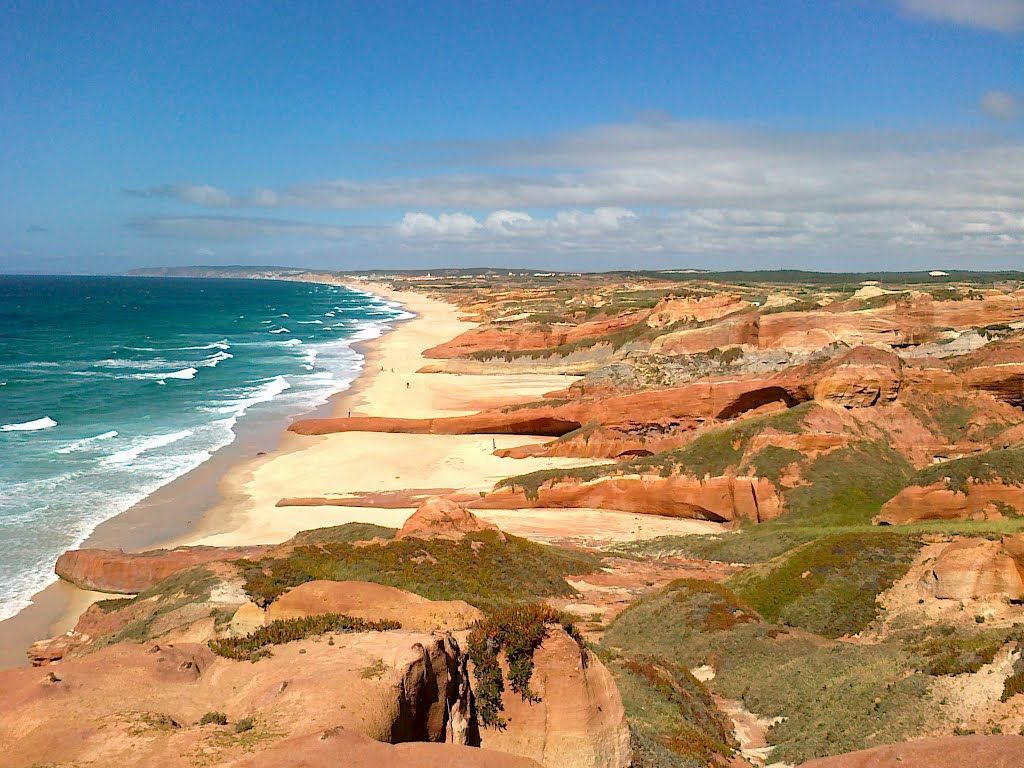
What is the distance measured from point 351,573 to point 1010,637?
13246 millimetres

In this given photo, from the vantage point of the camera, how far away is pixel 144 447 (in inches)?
1644

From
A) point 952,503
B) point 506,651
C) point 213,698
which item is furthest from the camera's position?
point 952,503

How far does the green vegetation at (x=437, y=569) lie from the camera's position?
18375 millimetres

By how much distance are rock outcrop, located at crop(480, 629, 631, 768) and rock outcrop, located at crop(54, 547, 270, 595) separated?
14.9m

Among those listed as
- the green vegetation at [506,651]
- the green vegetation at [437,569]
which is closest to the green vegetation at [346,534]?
the green vegetation at [437,569]

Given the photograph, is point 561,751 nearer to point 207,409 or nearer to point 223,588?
point 223,588

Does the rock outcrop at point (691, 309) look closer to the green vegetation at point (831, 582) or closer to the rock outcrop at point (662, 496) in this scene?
the rock outcrop at point (662, 496)

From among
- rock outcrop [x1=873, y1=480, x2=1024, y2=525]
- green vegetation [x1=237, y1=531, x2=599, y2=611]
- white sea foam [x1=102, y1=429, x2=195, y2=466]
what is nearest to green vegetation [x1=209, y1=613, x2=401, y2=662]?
green vegetation [x1=237, y1=531, x2=599, y2=611]

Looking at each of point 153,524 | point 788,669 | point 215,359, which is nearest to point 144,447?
point 153,524

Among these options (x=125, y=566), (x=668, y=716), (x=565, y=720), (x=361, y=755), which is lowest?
(x=125, y=566)

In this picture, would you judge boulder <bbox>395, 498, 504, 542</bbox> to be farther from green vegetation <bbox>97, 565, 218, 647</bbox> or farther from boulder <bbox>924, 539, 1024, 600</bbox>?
boulder <bbox>924, 539, 1024, 600</bbox>

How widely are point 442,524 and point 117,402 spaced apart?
40.0 metres

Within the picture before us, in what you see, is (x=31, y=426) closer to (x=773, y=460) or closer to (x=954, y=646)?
(x=773, y=460)

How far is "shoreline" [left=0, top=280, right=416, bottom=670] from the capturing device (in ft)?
70.4
